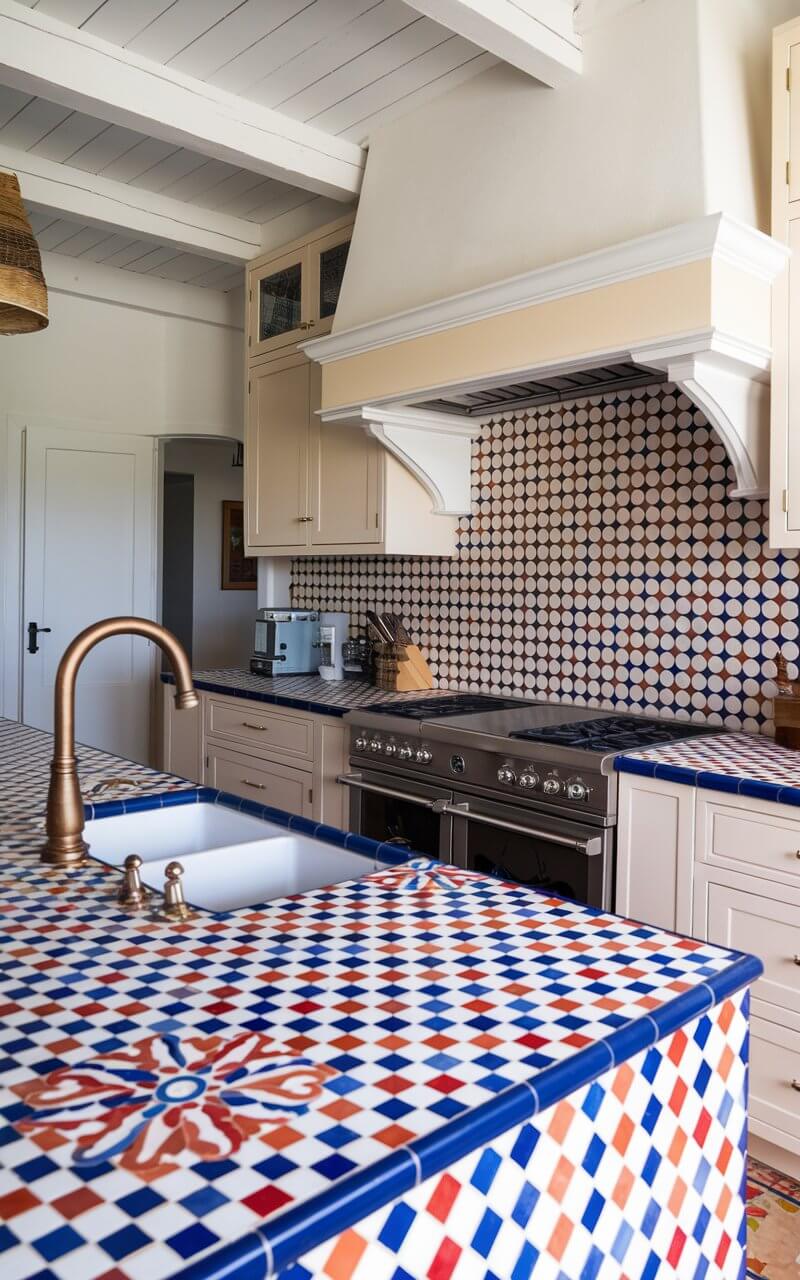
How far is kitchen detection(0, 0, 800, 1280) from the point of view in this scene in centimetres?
84

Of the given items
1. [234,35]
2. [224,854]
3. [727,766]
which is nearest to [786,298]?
[727,766]

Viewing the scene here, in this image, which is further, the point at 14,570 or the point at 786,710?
the point at 14,570

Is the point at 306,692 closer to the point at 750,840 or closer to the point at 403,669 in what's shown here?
the point at 403,669

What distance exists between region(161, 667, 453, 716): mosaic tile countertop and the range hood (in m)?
0.93

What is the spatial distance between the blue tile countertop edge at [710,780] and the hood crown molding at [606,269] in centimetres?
115

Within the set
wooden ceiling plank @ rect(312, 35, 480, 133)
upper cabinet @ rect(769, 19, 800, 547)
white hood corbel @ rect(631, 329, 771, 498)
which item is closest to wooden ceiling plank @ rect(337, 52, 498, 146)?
wooden ceiling plank @ rect(312, 35, 480, 133)

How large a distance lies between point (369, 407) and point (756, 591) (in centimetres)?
133

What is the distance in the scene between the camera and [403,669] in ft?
12.1

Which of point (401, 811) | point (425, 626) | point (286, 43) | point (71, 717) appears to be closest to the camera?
point (71, 717)

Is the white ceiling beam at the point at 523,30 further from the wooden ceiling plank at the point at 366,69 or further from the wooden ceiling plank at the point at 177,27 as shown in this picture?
the wooden ceiling plank at the point at 177,27

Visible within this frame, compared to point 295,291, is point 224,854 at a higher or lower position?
lower

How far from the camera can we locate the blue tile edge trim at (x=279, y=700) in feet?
10.8

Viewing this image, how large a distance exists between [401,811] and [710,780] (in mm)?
1075

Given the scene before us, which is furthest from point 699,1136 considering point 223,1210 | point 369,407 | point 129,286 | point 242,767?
point 129,286
